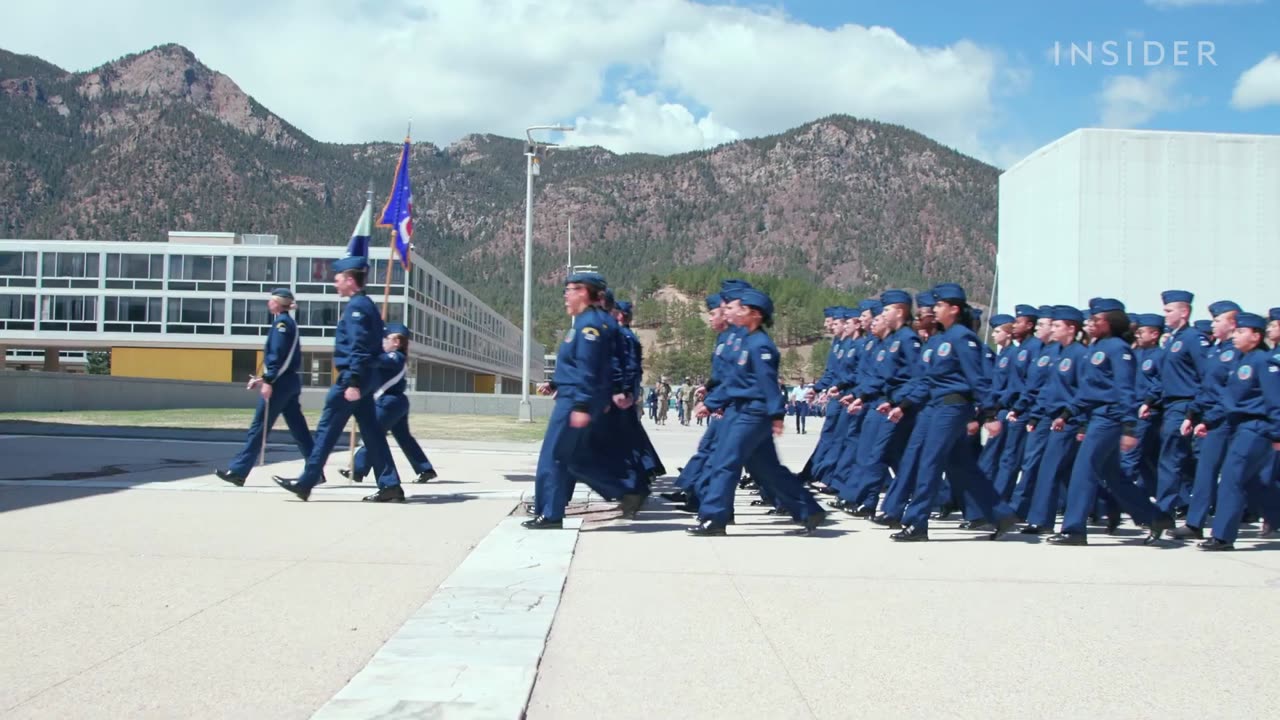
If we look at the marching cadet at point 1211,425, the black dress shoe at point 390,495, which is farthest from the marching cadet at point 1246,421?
the black dress shoe at point 390,495

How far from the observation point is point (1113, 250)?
2802 cm

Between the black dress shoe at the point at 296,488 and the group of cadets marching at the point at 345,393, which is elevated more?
the group of cadets marching at the point at 345,393

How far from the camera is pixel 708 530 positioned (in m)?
8.01

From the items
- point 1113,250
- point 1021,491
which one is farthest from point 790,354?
point 1021,491

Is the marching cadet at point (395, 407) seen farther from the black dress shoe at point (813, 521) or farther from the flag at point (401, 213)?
the flag at point (401, 213)

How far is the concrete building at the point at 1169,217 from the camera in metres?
28.0

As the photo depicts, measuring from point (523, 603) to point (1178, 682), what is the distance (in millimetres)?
2829

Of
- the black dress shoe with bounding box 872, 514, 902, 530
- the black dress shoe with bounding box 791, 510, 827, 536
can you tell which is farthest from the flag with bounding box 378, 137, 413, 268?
the black dress shoe with bounding box 872, 514, 902, 530

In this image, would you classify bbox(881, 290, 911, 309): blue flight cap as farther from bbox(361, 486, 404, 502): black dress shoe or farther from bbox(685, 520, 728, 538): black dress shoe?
bbox(361, 486, 404, 502): black dress shoe

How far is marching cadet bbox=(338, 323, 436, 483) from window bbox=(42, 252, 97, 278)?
60564 millimetres

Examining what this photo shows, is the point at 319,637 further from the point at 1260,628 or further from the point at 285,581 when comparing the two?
the point at 1260,628

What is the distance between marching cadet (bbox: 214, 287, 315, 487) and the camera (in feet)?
32.2

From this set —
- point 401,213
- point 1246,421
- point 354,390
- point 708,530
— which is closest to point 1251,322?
point 1246,421

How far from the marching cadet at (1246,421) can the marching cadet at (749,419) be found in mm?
2861
